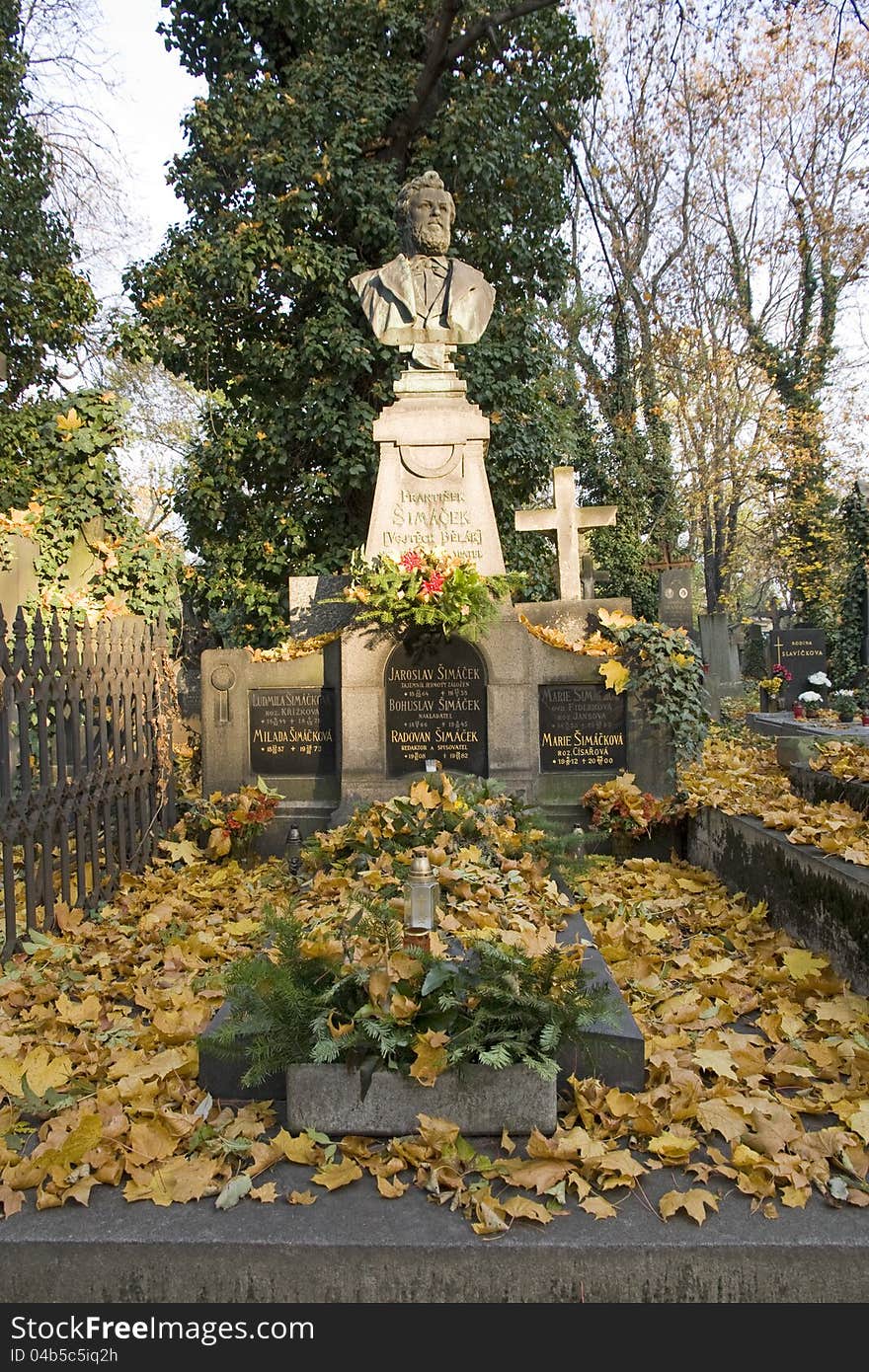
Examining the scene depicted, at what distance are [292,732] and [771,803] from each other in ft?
11.6

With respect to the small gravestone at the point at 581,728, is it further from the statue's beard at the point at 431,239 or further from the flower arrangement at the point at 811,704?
the flower arrangement at the point at 811,704

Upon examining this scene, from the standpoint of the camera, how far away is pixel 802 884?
14.3ft

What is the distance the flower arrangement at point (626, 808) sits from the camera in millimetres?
6355

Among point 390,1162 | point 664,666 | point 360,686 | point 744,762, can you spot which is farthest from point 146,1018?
point 744,762

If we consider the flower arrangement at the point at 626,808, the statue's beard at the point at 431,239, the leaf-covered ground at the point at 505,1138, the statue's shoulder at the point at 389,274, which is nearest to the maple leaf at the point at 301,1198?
the leaf-covered ground at the point at 505,1138

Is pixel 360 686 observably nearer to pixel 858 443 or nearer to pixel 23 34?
pixel 23 34

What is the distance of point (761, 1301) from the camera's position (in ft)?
6.72

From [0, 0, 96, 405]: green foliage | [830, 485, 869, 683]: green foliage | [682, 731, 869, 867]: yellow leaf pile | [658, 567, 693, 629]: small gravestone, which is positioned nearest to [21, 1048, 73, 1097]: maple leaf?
[682, 731, 869, 867]: yellow leaf pile

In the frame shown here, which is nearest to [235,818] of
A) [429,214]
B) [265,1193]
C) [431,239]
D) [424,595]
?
[424,595]

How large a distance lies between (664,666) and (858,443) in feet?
82.5

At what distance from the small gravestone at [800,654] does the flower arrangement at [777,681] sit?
0.07 m

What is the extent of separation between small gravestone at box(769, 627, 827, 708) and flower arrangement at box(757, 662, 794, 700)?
3.0 inches

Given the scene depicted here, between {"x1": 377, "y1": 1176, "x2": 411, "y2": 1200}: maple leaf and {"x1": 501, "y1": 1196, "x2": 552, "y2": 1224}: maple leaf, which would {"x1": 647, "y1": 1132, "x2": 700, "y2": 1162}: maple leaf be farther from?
{"x1": 377, "y1": 1176, "x2": 411, "y2": 1200}: maple leaf

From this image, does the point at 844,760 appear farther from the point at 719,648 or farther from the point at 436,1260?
the point at 719,648
